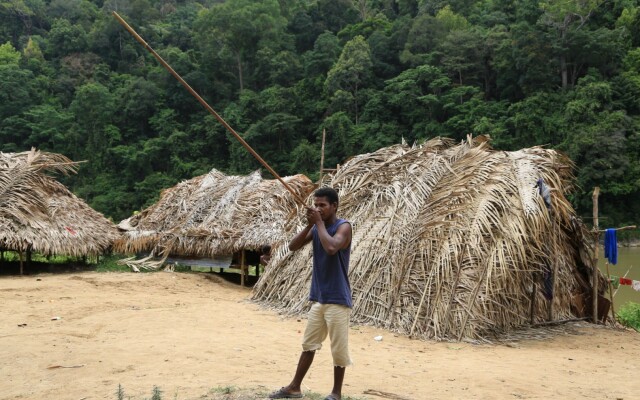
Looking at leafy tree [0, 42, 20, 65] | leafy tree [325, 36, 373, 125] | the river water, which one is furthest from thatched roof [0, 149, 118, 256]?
leafy tree [0, 42, 20, 65]

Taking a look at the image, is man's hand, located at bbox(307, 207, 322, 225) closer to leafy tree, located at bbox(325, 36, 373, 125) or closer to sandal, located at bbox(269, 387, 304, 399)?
sandal, located at bbox(269, 387, 304, 399)

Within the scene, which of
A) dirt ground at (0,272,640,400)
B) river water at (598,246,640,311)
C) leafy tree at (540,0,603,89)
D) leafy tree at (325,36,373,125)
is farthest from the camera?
leafy tree at (325,36,373,125)

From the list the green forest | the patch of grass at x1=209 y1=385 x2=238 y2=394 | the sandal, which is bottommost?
the patch of grass at x1=209 y1=385 x2=238 y2=394

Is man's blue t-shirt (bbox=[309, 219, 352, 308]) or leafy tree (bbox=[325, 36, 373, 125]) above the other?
leafy tree (bbox=[325, 36, 373, 125])

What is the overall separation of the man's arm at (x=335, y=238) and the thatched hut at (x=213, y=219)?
23.8 ft

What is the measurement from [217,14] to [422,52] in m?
15.5

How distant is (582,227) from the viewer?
805 cm

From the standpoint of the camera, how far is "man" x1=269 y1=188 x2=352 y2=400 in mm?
3631

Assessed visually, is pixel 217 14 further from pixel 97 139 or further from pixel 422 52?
pixel 422 52

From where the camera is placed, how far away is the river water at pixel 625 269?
13961mm

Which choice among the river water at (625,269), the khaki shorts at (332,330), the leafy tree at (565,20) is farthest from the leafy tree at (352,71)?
the khaki shorts at (332,330)

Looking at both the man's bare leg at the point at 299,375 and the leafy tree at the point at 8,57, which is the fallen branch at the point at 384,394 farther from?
the leafy tree at the point at 8,57

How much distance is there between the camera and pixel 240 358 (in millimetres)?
5238

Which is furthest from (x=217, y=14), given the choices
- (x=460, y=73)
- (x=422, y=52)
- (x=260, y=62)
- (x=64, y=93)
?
(x=460, y=73)
